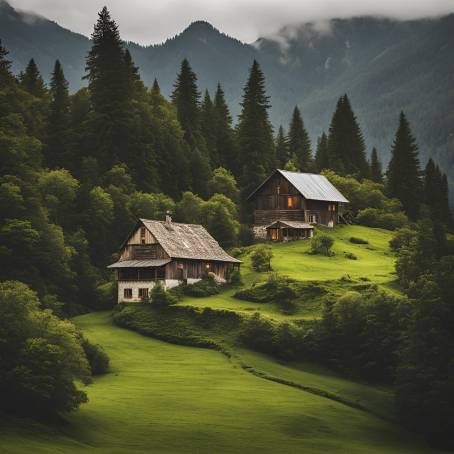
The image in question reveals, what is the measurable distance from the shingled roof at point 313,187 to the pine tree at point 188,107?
17.1m

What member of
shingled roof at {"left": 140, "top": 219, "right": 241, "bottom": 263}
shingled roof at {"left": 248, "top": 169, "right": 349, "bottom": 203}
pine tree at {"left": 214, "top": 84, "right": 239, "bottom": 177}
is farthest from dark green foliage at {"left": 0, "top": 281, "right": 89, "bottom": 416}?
pine tree at {"left": 214, "top": 84, "right": 239, "bottom": 177}

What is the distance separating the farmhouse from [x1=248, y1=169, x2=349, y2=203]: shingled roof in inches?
1212

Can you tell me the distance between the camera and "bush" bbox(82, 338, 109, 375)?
7038 cm

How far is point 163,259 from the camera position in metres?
93.6

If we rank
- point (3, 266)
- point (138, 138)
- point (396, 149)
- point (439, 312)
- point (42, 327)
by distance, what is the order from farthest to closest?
1. point (396, 149)
2. point (138, 138)
3. point (3, 266)
4. point (439, 312)
5. point (42, 327)

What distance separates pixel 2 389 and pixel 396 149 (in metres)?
114

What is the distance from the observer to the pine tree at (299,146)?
156000 millimetres

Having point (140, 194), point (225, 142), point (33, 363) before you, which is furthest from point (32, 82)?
point (33, 363)

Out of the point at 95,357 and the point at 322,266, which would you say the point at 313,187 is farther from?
the point at 95,357

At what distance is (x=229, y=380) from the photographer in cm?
6875

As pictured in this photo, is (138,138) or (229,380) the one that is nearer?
(229,380)

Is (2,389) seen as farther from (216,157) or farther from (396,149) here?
(396,149)

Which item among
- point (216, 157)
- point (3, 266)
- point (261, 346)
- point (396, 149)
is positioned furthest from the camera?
point (396, 149)

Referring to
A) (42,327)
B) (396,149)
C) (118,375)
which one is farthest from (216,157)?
(42,327)
